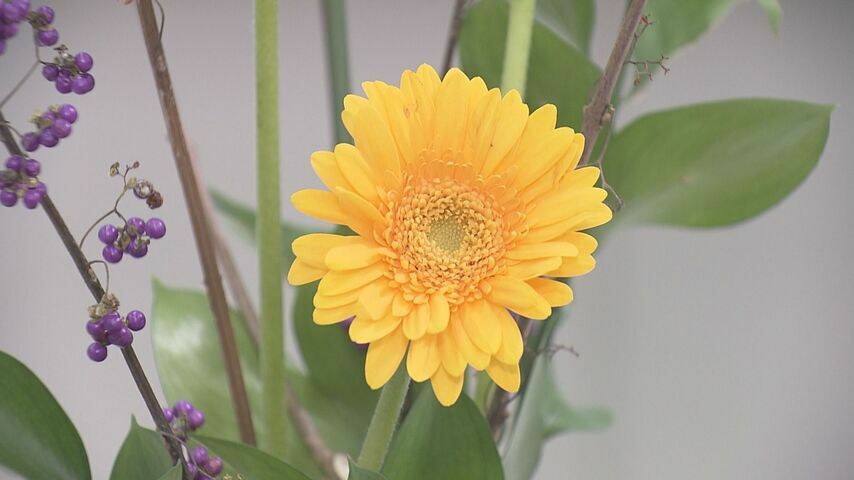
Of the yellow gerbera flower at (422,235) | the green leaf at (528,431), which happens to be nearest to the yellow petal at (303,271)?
the yellow gerbera flower at (422,235)

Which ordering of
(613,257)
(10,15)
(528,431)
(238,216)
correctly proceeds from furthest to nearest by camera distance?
(613,257)
(238,216)
(528,431)
(10,15)

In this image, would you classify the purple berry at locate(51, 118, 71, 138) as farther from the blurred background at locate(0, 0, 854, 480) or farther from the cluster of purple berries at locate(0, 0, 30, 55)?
the blurred background at locate(0, 0, 854, 480)

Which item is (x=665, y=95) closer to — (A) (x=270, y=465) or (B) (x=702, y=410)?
(B) (x=702, y=410)

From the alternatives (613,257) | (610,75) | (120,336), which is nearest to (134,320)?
(120,336)

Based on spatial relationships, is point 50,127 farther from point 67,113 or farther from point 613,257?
point 613,257

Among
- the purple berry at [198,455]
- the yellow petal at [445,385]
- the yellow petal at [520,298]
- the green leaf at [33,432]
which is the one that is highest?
the yellow petal at [520,298]

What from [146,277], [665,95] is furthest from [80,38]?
[665,95]

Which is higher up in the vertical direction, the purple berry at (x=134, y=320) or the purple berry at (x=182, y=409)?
the purple berry at (x=134, y=320)

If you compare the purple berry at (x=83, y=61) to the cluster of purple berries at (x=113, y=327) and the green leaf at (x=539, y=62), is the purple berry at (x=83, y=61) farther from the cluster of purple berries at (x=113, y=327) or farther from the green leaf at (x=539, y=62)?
the green leaf at (x=539, y=62)

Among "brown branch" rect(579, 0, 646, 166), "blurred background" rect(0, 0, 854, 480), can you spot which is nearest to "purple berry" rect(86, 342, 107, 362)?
"brown branch" rect(579, 0, 646, 166)
